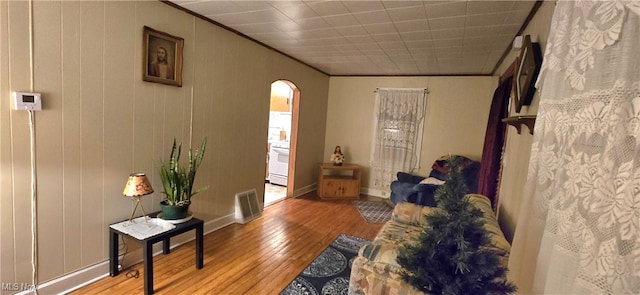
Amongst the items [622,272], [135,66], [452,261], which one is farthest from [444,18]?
[135,66]

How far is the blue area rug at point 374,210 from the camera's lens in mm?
4039

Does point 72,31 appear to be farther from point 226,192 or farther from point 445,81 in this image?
point 445,81

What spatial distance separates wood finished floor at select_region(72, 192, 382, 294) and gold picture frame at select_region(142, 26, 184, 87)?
1.57 metres

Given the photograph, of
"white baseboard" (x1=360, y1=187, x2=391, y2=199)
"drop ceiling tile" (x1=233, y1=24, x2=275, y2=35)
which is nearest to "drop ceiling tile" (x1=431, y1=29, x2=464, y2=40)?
"drop ceiling tile" (x1=233, y1=24, x2=275, y2=35)

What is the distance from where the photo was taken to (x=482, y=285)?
0.92 m

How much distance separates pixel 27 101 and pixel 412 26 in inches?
111

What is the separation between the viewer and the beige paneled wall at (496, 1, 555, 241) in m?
1.80

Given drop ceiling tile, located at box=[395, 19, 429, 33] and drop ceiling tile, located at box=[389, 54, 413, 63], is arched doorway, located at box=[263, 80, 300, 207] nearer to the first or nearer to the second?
drop ceiling tile, located at box=[389, 54, 413, 63]

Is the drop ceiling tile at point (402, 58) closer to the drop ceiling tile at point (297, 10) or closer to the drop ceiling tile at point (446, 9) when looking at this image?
the drop ceiling tile at point (446, 9)

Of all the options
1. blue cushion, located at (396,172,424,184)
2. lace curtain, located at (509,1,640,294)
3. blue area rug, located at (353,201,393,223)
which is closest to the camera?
lace curtain, located at (509,1,640,294)

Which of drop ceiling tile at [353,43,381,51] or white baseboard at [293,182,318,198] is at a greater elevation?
drop ceiling tile at [353,43,381,51]

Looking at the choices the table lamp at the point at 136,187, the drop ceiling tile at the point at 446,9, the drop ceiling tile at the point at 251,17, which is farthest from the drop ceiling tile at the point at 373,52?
the table lamp at the point at 136,187

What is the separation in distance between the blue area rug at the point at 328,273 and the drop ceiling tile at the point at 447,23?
2250 mm

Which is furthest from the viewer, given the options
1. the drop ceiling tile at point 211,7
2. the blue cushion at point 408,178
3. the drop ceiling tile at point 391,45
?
the blue cushion at point 408,178
